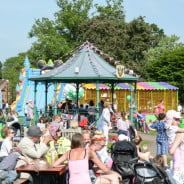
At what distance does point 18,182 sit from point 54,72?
1194 centimetres

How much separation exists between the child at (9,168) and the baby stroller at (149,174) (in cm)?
192

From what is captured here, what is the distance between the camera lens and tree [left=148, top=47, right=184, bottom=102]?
50062 mm

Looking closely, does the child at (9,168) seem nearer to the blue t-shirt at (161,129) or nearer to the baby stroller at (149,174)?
the baby stroller at (149,174)

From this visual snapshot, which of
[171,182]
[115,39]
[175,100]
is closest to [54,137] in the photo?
[171,182]

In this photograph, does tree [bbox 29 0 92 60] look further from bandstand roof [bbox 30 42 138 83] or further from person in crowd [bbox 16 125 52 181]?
person in crowd [bbox 16 125 52 181]

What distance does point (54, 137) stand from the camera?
10.2 meters

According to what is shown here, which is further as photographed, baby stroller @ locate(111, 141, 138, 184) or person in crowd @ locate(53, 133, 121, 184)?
baby stroller @ locate(111, 141, 138, 184)

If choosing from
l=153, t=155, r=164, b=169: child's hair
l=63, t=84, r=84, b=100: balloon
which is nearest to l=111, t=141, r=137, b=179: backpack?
l=153, t=155, r=164, b=169: child's hair

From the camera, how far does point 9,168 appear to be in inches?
268

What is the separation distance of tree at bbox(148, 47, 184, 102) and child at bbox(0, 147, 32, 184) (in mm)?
44073

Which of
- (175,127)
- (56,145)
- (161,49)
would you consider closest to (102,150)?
(56,145)

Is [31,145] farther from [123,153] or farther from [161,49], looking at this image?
[161,49]

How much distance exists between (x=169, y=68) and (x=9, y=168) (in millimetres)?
45550

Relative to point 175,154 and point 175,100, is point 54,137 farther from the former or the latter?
point 175,100
